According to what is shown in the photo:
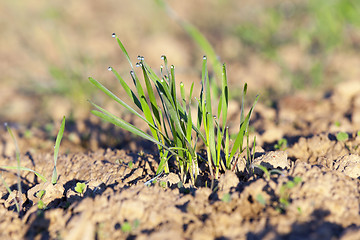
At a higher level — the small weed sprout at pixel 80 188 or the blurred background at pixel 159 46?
the blurred background at pixel 159 46

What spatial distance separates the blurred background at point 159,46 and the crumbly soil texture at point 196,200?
1.42 metres

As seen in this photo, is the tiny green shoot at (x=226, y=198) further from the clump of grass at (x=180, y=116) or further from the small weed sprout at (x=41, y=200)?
the small weed sprout at (x=41, y=200)

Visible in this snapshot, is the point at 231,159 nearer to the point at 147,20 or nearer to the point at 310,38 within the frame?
the point at 310,38

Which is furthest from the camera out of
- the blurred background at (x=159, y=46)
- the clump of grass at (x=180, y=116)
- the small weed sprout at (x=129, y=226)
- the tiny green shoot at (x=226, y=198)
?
the blurred background at (x=159, y=46)

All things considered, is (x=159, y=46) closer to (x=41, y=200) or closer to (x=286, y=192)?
(x=41, y=200)

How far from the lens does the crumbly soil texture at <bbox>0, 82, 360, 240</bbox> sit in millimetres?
1252

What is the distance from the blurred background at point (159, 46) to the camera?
3465 mm

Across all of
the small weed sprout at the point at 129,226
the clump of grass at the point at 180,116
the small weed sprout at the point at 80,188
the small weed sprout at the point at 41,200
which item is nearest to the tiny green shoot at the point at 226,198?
the clump of grass at the point at 180,116

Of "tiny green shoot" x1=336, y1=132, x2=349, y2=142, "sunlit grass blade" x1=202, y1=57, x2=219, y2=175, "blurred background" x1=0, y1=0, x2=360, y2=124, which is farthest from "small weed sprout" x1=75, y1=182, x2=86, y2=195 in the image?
"blurred background" x1=0, y1=0, x2=360, y2=124

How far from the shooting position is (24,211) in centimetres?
155

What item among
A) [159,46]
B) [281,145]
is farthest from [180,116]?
[159,46]

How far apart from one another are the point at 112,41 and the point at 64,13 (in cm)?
124

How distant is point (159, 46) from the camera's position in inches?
178

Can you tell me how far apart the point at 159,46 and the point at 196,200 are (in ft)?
11.1
